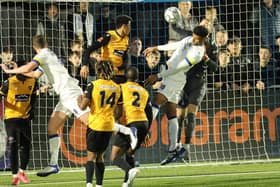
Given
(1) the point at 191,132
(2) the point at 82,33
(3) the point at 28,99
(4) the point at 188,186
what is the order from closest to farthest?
1. (4) the point at 188,186
2. (3) the point at 28,99
3. (1) the point at 191,132
4. (2) the point at 82,33

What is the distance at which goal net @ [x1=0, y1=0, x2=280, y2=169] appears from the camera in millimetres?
19047

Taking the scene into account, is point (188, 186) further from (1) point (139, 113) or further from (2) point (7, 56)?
(2) point (7, 56)

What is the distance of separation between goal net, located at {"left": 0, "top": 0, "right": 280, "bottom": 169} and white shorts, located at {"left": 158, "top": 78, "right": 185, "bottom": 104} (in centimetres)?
193

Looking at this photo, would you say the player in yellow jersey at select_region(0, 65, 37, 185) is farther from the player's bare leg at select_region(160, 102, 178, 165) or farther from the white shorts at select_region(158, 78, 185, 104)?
the player's bare leg at select_region(160, 102, 178, 165)

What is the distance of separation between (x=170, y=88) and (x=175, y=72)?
0.80 meters

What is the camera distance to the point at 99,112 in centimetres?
1250

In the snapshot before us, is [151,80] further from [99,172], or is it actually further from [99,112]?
[99,172]

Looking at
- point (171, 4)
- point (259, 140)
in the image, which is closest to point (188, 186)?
point (259, 140)

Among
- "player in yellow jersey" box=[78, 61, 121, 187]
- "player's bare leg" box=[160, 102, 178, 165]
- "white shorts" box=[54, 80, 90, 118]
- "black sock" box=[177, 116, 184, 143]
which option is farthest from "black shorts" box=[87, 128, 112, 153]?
"black sock" box=[177, 116, 184, 143]

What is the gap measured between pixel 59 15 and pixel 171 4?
2693 millimetres

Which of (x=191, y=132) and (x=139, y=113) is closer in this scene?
(x=139, y=113)

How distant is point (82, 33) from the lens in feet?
65.5

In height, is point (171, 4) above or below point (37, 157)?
above

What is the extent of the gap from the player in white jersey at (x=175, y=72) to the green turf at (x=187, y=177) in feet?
2.74
